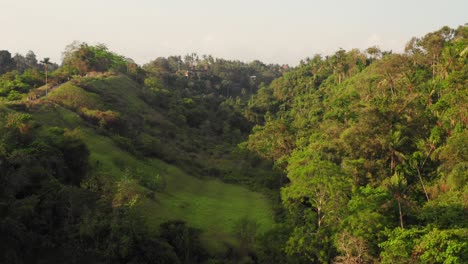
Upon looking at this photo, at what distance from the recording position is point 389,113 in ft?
176

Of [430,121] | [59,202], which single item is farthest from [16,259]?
[430,121]

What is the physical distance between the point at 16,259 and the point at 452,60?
5661 centimetres

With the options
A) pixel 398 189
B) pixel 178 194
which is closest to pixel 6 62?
pixel 178 194

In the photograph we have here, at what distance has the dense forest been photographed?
31.9 m

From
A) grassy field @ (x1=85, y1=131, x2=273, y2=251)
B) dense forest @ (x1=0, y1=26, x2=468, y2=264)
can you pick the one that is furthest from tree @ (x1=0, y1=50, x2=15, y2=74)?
grassy field @ (x1=85, y1=131, x2=273, y2=251)

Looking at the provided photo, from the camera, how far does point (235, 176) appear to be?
220ft

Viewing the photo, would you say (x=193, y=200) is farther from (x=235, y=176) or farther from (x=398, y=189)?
(x=398, y=189)

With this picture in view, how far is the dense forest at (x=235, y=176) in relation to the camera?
105ft

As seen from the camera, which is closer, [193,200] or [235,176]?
[193,200]

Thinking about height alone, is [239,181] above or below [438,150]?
below

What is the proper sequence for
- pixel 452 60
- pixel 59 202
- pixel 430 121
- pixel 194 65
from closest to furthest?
pixel 59 202, pixel 430 121, pixel 452 60, pixel 194 65

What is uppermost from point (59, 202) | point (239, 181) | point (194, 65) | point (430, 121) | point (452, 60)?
point (194, 65)

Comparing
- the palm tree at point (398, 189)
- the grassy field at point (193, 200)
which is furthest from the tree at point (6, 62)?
the palm tree at point (398, 189)

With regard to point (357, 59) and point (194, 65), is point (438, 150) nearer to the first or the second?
point (357, 59)
